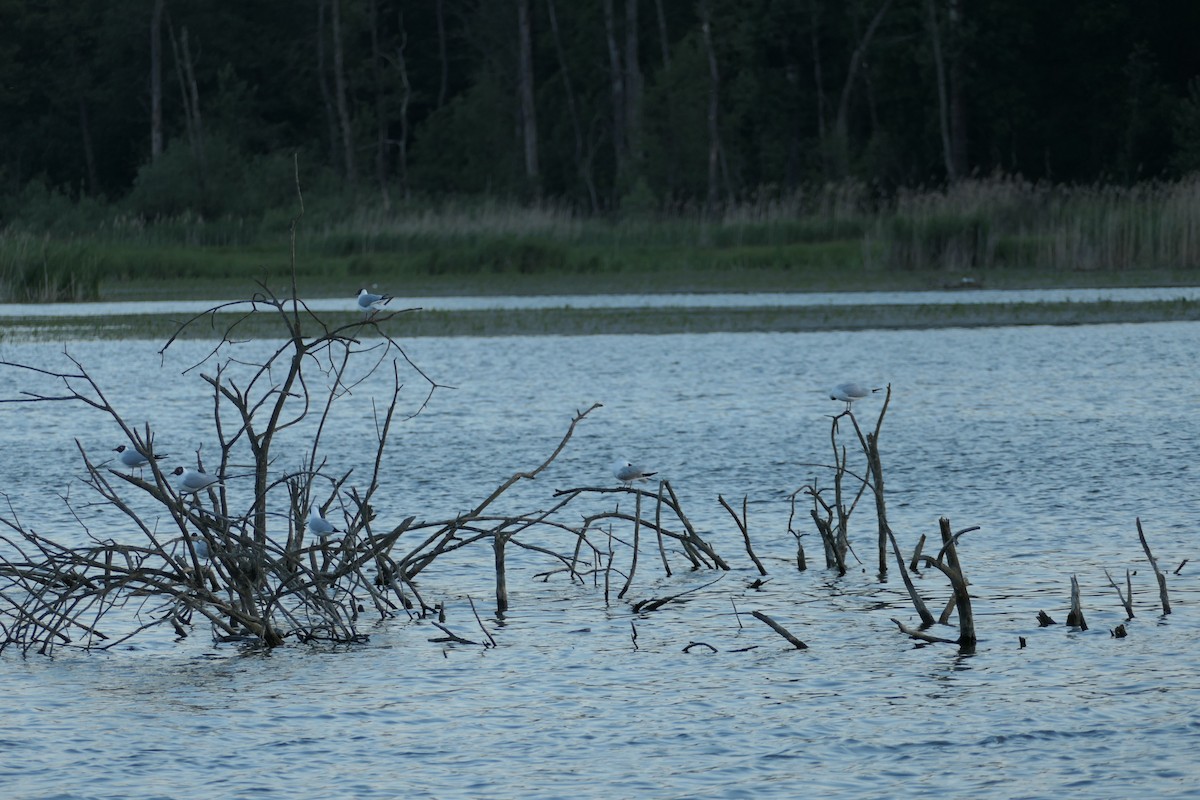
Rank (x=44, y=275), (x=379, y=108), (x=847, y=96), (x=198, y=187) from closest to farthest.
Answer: (x=44, y=275) < (x=198, y=187) < (x=847, y=96) < (x=379, y=108)

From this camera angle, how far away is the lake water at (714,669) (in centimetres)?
502

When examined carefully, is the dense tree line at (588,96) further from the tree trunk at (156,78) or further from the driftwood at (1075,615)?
the driftwood at (1075,615)

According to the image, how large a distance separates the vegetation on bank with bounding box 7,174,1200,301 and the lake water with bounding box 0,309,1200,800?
16552mm

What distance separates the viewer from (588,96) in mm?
60688

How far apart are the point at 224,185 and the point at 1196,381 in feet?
116

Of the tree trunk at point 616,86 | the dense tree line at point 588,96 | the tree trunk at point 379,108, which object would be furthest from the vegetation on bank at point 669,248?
the tree trunk at point 379,108

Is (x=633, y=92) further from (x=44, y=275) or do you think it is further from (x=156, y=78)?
(x=44, y=275)

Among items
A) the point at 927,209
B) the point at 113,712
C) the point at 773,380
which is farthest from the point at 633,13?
the point at 113,712

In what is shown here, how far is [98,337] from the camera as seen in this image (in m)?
21.2

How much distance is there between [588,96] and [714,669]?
182ft

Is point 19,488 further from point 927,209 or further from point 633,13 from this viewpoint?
point 633,13

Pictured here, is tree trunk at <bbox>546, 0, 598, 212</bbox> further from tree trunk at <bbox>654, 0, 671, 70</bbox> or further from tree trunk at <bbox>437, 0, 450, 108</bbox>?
tree trunk at <bbox>437, 0, 450, 108</bbox>

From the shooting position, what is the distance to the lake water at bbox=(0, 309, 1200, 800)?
5023 mm

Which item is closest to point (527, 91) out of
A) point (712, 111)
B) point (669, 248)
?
point (712, 111)
